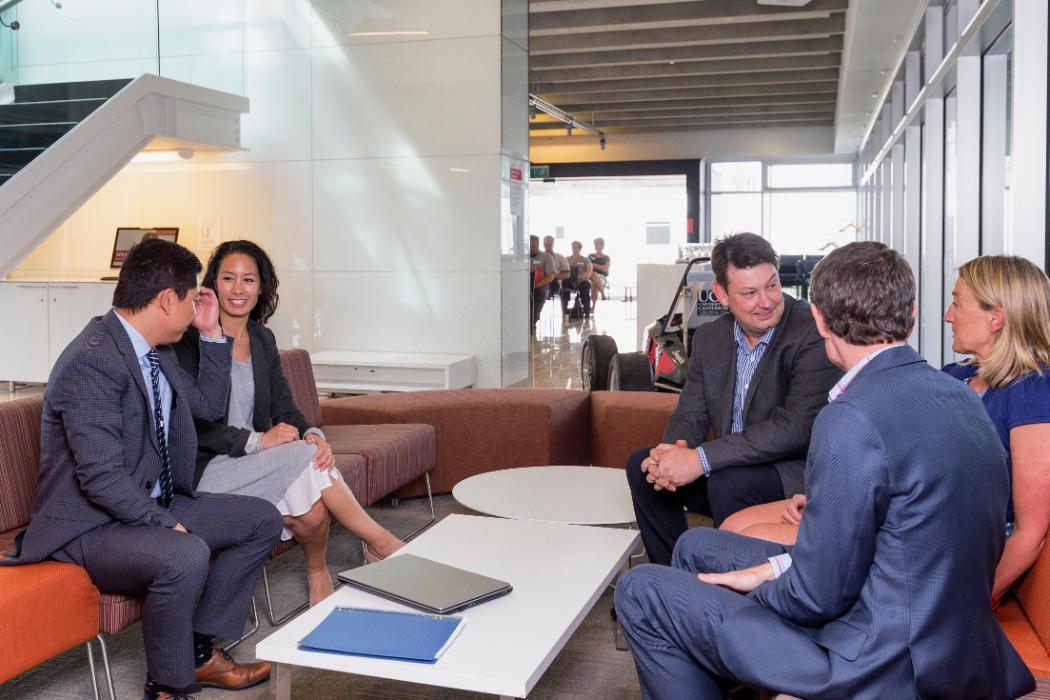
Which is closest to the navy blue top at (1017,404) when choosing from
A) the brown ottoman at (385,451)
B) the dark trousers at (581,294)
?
the brown ottoman at (385,451)

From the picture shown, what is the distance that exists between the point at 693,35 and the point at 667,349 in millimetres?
6191

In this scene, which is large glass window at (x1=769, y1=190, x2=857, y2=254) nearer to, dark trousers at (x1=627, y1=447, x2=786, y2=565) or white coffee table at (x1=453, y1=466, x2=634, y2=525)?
white coffee table at (x1=453, y1=466, x2=634, y2=525)

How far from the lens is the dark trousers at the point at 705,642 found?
1.72 metres

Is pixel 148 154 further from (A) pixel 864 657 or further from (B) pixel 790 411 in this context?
(A) pixel 864 657

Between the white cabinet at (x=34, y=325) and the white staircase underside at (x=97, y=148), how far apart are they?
5.70 feet

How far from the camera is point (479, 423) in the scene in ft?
15.8

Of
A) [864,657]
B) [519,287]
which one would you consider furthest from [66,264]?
[864,657]

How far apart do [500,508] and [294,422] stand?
33.7 inches

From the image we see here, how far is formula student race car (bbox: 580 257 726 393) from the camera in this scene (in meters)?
5.46

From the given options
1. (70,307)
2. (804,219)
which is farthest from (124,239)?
(804,219)

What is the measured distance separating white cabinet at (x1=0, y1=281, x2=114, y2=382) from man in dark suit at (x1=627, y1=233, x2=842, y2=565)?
21.0 feet

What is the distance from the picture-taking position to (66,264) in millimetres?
8898

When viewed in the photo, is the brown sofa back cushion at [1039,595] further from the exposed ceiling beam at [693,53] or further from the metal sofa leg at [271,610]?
the exposed ceiling beam at [693,53]

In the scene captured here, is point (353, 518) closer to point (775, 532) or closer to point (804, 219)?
point (775, 532)
